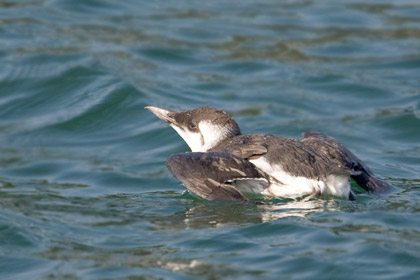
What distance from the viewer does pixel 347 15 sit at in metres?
15.5

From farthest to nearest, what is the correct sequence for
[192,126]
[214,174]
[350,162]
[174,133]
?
[174,133] → [192,126] → [350,162] → [214,174]

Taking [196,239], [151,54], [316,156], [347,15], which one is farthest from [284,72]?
[196,239]

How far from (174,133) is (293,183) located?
138 inches

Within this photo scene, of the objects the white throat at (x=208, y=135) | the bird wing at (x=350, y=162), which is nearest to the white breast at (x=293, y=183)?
the bird wing at (x=350, y=162)

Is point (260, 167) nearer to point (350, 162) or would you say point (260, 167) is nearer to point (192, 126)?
point (350, 162)

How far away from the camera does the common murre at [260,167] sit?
23.4ft

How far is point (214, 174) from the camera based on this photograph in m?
7.14

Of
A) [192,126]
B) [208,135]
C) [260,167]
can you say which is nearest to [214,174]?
[260,167]

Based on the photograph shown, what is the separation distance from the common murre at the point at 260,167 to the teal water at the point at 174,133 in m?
0.16

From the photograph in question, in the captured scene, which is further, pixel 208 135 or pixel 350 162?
pixel 208 135

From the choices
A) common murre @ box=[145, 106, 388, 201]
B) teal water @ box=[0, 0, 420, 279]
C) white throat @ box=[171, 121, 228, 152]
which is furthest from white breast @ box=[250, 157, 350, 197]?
white throat @ box=[171, 121, 228, 152]

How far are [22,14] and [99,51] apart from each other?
6.72ft

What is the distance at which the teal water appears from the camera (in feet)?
22.0

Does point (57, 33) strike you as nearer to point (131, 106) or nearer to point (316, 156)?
point (131, 106)
